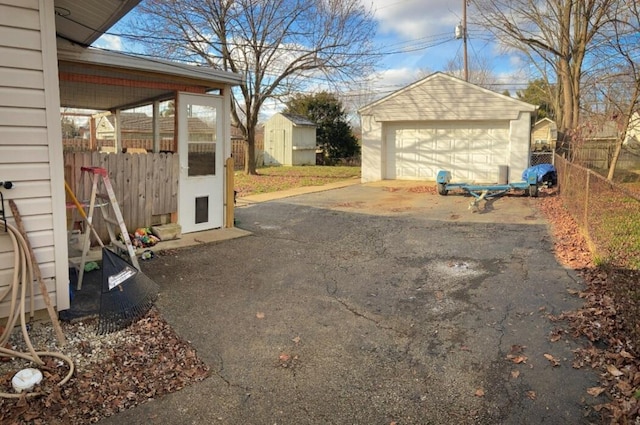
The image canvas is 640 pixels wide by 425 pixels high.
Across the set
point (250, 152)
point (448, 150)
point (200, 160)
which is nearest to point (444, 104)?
point (448, 150)

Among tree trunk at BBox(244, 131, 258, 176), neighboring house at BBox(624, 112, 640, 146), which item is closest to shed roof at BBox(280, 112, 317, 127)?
tree trunk at BBox(244, 131, 258, 176)

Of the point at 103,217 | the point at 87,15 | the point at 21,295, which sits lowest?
the point at 21,295

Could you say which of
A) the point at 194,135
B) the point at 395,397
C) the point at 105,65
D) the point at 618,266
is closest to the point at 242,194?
the point at 194,135

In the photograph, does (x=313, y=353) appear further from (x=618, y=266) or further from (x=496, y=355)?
(x=618, y=266)

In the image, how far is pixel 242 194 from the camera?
45.1 ft

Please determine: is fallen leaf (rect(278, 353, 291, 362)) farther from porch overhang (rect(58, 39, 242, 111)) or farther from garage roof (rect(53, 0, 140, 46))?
porch overhang (rect(58, 39, 242, 111))

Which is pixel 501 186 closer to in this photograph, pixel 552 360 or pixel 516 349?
pixel 516 349

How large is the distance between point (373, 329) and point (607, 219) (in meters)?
5.20

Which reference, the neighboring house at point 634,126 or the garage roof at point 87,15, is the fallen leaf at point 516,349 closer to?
the garage roof at point 87,15

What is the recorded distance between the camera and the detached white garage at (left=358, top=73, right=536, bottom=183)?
48.6ft

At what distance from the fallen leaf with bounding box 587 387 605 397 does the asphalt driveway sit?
0.04m

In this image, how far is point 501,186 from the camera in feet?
37.8

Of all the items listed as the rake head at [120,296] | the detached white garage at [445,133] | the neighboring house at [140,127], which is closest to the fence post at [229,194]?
the neighboring house at [140,127]

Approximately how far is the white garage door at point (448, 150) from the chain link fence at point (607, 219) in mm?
7155
